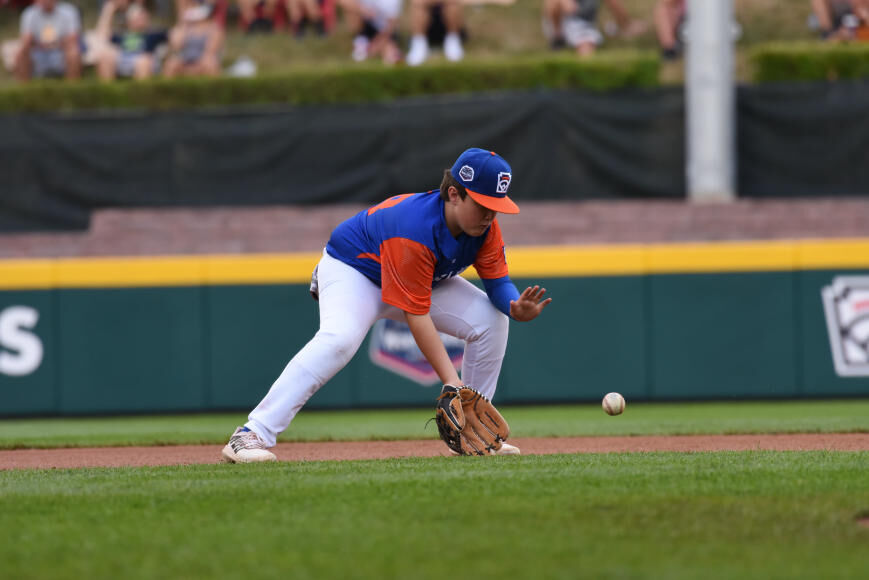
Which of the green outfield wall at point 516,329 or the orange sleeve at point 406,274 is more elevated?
the orange sleeve at point 406,274

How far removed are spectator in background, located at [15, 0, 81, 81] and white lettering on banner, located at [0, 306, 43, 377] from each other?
209 inches

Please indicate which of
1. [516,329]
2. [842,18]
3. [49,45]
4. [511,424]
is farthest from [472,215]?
[49,45]

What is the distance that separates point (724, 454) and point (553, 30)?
1060 cm

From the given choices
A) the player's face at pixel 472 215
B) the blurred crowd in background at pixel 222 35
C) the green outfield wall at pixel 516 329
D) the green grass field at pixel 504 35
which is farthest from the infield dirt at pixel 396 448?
the green grass field at pixel 504 35

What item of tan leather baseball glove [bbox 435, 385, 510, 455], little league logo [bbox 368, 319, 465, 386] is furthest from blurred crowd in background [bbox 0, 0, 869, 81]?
tan leather baseball glove [bbox 435, 385, 510, 455]

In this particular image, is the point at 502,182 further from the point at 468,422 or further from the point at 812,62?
the point at 812,62

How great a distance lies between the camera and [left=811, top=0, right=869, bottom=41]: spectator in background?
1460 cm

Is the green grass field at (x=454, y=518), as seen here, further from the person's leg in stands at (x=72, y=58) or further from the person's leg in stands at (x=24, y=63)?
the person's leg in stands at (x=24, y=63)

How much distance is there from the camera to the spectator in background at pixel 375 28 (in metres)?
16.0

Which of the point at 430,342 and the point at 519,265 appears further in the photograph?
the point at 519,265

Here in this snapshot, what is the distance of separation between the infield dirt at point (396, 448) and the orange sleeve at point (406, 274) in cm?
131

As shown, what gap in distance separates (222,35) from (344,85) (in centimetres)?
324

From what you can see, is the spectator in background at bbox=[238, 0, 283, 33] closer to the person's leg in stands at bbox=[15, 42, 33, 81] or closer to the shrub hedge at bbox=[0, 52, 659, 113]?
the shrub hedge at bbox=[0, 52, 659, 113]

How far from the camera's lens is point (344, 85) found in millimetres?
14680
